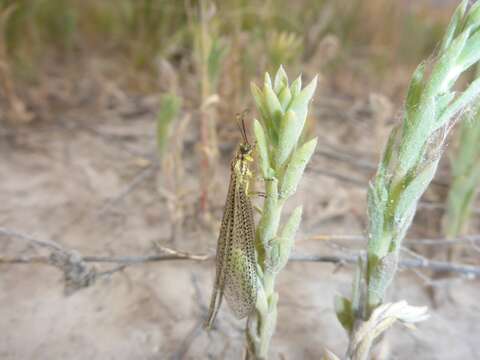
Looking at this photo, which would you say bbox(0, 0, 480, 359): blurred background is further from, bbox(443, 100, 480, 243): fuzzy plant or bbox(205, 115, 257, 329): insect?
bbox(205, 115, 257, 329): insect

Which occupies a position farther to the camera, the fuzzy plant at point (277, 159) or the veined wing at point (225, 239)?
the veined wing at point (225, 239)

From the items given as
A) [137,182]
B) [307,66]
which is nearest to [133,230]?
[137,182]

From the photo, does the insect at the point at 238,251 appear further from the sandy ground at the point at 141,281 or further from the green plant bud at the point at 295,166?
the sandy ground at the point at 141,281

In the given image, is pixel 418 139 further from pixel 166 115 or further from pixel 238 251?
pixel 166 115

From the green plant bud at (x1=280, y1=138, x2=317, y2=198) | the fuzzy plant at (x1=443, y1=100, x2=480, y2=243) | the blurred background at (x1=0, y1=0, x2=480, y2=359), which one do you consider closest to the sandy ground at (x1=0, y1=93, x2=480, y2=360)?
the blurred background at (x1=0, y1=0, x2=480, y2=359)

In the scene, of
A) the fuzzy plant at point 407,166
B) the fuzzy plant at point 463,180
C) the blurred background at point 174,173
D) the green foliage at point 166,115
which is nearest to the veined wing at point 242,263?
the fuzzy plant at point 407,166

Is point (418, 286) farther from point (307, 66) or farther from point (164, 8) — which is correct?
point (164, 8)
